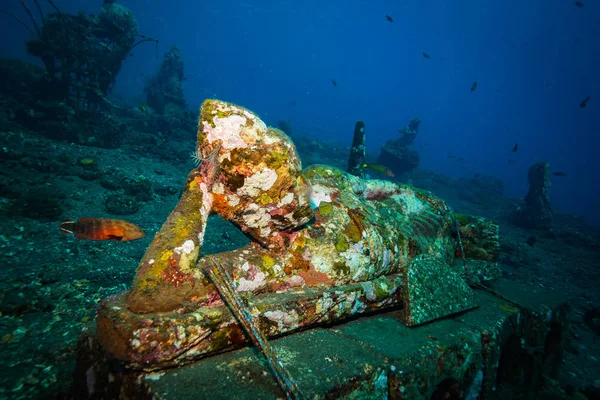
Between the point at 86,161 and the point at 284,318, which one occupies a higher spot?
the point at 284,318

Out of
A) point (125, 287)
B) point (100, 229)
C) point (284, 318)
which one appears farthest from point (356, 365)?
point (125, 287)

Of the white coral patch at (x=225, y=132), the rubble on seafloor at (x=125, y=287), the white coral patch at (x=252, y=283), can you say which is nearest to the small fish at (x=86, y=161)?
the rubble on seafloor at (x=125, y=287)

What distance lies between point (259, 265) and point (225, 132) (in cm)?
147

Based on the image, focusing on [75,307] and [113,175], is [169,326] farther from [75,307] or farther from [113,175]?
[113,175]

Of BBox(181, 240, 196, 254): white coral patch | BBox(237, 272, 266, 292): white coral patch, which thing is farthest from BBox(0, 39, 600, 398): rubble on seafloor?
BBox(181, 240, 196, 254): white coral patch

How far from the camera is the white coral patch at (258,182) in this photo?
2621 millimetres

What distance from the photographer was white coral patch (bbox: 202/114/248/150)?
8.19 feet

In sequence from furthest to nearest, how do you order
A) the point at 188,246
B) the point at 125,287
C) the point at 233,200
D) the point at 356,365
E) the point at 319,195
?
1. the point at 125,287
2. the point at 319,195
3. the point at 233,200
4. the point at 188,246
5. the point at 356,365

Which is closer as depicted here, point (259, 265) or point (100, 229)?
point (259, 265)

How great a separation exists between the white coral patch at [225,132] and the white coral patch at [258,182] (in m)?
0.33

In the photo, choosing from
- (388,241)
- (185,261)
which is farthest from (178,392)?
(388,241)

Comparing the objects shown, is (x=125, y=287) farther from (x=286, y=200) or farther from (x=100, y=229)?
(x=286, y=200)

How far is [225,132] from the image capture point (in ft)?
8.21

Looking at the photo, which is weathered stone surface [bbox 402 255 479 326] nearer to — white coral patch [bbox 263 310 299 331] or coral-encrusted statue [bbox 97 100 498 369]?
coral-encrusted statue [bbox 97 100 498 369]
